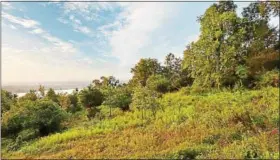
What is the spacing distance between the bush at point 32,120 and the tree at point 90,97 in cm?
303

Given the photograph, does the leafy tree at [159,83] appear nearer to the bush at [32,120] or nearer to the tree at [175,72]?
the tree at [175,72]

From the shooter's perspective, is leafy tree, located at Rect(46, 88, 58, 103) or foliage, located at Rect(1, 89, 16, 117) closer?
foliage, located at Rect(1, 89, 16, 117)

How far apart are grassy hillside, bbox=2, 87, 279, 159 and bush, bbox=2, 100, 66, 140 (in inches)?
39.6

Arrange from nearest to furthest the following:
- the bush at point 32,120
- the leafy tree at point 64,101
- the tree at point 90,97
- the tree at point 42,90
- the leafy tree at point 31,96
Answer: the bush at point 32,120, the leafy tree at point 31,96, the tree at point 90,97, the tree at point 42,90, the leafy tree at point 64,101

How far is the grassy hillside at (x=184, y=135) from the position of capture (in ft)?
17.4

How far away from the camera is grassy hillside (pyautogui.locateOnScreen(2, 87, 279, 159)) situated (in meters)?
5.29

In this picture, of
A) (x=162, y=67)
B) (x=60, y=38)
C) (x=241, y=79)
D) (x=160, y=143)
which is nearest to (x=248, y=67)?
(x=241, y=79)

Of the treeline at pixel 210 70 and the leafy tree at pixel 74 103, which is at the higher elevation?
the treeline at pixel 210 70

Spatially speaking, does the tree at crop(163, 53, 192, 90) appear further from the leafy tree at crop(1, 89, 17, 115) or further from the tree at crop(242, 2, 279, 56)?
the leafy tree at crop(1, 89, 17, 115)

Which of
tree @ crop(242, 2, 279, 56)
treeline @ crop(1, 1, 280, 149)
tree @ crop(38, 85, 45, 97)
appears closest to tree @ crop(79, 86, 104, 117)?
treeline @ crop(1, 1, 280, 149)

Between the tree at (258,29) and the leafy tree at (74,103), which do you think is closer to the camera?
the leafy tree at (74,103)

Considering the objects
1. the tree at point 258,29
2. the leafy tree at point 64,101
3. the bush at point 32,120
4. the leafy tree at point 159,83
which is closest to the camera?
the bush at point 32,120

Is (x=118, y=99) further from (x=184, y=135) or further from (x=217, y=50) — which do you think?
(x=184, y=135)

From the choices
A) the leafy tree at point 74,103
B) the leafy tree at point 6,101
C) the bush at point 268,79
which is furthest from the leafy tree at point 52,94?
the bush at point 268,79
